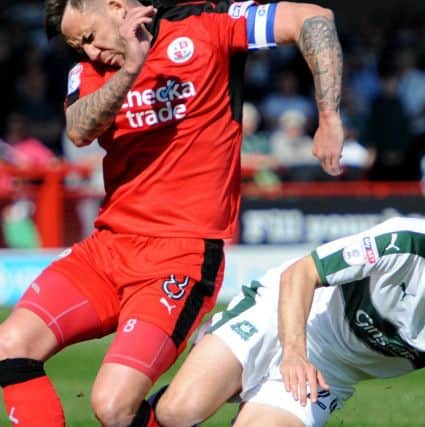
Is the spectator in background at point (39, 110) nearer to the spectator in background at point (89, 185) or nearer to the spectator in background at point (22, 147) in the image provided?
the spectator in background at point (22, 147)

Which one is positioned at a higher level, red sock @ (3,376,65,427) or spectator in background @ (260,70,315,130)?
red sock @ (3,376,65,427)

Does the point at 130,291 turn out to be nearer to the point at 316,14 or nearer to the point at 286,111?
the point at 316,14

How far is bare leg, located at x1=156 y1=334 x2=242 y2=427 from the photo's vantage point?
5.17 metres

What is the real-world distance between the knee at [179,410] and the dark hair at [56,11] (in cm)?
165

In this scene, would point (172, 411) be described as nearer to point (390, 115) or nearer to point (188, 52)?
point (188, 52)

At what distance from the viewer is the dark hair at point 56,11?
18.0 ft

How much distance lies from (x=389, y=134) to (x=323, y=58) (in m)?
9.50

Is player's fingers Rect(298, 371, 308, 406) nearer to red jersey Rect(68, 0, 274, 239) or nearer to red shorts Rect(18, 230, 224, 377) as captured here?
red shorts Rect(18, 230, 224, 377)

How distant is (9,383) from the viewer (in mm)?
5070

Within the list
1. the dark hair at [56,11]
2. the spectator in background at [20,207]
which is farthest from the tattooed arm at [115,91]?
the spectator in background at [20,207]

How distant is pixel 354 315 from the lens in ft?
16.9

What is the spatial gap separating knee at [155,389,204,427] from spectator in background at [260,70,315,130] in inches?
370

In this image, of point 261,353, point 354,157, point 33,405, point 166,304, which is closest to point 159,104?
point 166,304

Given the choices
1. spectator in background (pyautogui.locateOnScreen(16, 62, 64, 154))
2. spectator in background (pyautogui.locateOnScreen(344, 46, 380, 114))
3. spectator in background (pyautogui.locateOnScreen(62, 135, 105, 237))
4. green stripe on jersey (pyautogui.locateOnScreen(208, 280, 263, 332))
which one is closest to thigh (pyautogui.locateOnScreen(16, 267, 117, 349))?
green stripe on jersey (pyautogui.locateOnScreen(208, 280, 263, 332))
